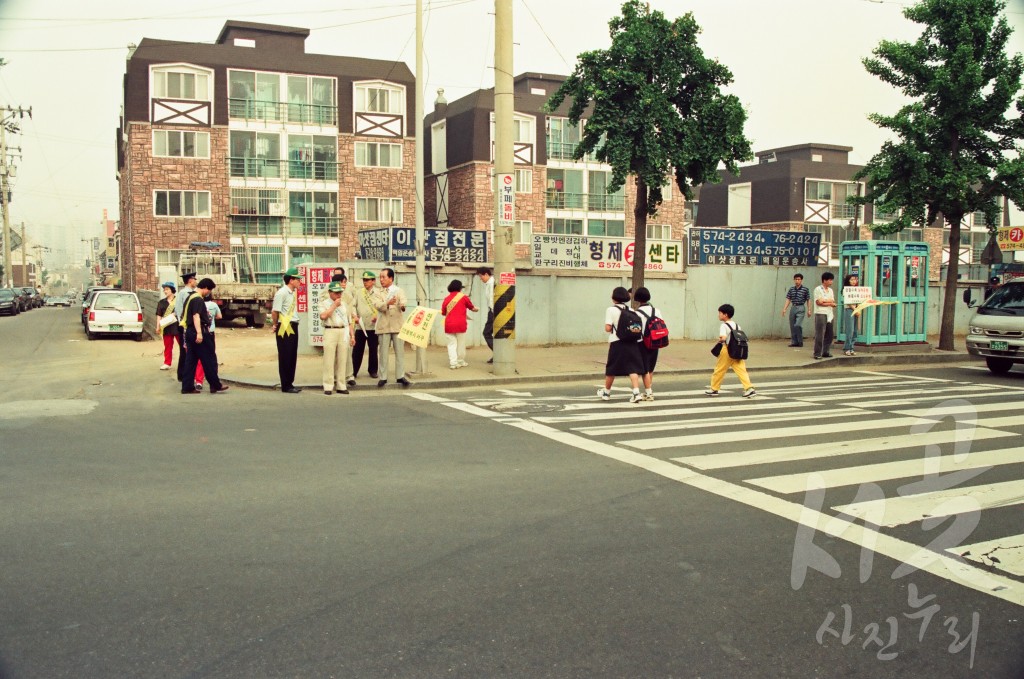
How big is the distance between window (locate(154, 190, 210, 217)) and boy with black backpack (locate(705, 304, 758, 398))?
35554 millimetres

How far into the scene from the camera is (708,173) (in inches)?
687

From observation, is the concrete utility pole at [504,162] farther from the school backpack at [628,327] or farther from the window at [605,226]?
the window at [605,226]

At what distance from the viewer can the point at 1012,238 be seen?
33031 millimetres

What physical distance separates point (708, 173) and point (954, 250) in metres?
7.89

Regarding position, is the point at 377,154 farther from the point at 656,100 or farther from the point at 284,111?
the point at 656,100

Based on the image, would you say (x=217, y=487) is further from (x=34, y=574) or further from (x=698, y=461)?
(x=698, y=461)

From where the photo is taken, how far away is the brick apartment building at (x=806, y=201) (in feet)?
198

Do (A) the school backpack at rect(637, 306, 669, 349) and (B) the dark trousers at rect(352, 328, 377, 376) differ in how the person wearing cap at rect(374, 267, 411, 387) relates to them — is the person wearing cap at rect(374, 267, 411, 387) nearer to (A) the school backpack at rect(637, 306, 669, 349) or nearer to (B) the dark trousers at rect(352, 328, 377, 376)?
(B) the dark trousers at rect(352, 328, 377, 376)

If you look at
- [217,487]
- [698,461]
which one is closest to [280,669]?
[217,487]

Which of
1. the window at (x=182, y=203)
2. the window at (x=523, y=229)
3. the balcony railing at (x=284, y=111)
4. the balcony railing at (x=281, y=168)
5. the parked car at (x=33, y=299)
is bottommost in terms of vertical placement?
the parked car at (x=33, y=299)

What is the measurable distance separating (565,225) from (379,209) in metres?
11.0

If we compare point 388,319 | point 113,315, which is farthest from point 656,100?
point 113,315

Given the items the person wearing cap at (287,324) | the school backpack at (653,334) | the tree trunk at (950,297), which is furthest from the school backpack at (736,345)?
the tree trunk at (950,297)

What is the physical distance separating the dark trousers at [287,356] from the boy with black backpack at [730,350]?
6.48 m
